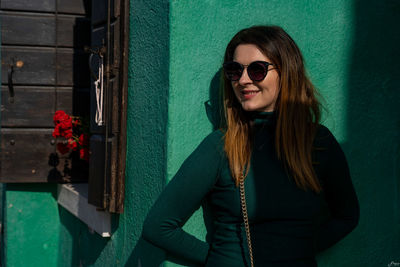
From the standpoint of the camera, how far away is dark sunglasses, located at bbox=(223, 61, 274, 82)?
2.13 m

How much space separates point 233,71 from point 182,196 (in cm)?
56

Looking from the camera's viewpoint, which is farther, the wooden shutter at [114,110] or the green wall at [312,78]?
the wooden shutter at [114,110]

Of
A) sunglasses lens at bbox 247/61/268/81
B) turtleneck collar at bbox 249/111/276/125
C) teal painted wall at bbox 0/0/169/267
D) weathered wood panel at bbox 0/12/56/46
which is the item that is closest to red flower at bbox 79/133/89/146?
teal painted wall at bbox 0/0/169/267

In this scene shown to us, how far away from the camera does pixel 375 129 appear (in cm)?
279

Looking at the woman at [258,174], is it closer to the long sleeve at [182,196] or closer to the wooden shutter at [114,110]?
the long sleeve at [182,196]

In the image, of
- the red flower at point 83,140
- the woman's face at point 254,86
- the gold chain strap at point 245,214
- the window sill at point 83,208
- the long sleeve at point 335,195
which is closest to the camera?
the gold chain strap at point 245,214

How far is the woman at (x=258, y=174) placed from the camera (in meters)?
2.12

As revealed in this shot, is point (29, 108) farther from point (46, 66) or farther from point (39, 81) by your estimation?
point (46, 66)

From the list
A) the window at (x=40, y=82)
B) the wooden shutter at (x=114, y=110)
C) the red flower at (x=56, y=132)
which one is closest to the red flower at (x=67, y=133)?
the red flower at (x=56, y=132)

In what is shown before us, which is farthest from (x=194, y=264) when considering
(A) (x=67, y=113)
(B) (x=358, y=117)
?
(A) (x=67, y=113)

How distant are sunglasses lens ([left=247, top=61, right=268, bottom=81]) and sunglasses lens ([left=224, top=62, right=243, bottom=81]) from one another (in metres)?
0.05

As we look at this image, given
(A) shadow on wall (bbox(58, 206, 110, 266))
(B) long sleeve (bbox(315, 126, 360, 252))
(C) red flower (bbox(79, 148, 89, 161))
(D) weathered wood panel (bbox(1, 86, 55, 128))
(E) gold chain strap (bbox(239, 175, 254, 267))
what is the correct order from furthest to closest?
(D) weathered wood panel (bbox(1, 86, 55, 128)) → (C) red flower (bbox(79, 148, 89, 161)) → (A) shadow on wall (bbox(58, 206, 110, 266)) → (B) long sleeve (bbox(315, 126, 360, 252)) → (E) gold chain strap (bbox(239, 175, 254, 267))

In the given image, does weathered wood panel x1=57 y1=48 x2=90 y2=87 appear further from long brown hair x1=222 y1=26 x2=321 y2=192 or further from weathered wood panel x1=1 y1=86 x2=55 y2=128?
long brown hair x1=222 y1=26 x2=321 y2=192

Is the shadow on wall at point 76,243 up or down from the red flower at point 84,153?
down
